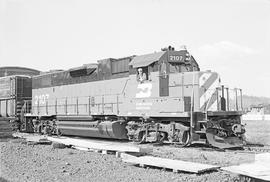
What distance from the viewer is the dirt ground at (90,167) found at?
591 centimetres

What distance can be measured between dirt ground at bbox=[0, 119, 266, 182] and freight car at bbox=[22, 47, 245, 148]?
3.88 ft

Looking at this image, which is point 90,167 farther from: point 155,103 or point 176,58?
point 176,58

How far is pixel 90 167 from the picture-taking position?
7023 mm

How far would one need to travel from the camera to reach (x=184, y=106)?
411 inches

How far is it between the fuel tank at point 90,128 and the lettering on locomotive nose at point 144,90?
1.59 m

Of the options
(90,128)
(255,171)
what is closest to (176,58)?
(90,128)

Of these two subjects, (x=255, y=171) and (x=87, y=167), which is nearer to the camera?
(x=255, y=171)

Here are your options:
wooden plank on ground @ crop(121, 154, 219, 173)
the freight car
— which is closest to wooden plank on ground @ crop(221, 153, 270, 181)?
wooden plank on ground @ crop(121, 154, 219, 173)

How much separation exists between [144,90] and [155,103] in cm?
78

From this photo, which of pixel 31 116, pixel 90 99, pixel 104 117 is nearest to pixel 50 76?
pixel 31 116

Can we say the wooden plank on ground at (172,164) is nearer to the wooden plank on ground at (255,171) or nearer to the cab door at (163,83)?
the wooden plank on ground at (255,171)

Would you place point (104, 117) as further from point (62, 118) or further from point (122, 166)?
point (122, 166)

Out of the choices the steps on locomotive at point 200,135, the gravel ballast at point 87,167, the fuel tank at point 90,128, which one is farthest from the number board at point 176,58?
the gravel ballast at point 87,167

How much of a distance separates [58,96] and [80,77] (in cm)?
213
